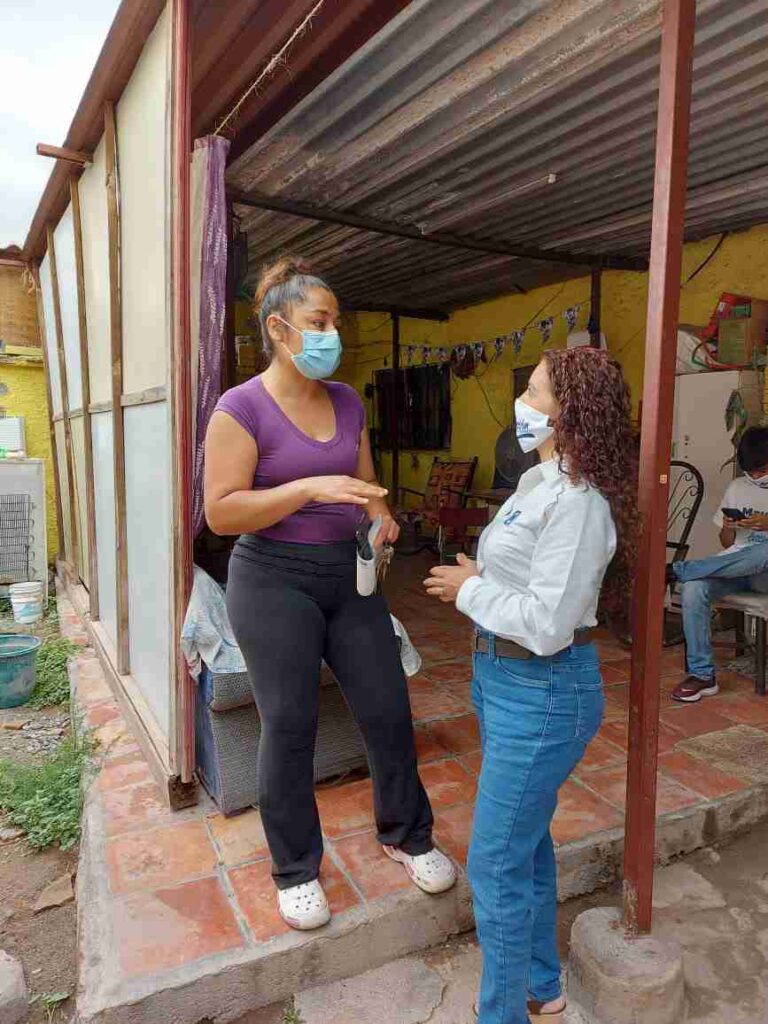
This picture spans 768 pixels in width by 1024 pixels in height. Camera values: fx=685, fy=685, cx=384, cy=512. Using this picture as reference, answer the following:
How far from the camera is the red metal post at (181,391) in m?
2.27

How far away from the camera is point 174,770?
102 inches

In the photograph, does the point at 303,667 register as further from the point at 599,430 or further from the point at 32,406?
the point at 32,406

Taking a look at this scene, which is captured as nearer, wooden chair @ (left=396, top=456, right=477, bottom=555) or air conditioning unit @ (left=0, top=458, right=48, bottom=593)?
air conditioning unit @ (left=0, top=458, right=48, bottom=593)

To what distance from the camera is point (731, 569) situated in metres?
3.81

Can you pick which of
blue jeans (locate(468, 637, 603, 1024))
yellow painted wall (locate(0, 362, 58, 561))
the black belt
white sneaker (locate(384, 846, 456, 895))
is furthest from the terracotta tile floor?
yellow painted wall (locate(0, 362, 58, 561))

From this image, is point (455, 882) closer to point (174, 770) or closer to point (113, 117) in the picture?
point (174, 770)

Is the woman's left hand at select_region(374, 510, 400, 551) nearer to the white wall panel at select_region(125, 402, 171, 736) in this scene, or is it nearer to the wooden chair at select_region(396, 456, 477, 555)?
the white wall panel at select_region(125, 402, 171, 736)

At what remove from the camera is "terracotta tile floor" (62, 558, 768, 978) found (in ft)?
6.55

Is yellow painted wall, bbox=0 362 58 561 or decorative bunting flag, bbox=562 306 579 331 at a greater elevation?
decorative bunting flag, bbox=562 306 579 331

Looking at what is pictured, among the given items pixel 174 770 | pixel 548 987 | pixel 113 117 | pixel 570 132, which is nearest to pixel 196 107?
pixel 113 117

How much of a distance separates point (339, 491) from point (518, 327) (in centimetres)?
626

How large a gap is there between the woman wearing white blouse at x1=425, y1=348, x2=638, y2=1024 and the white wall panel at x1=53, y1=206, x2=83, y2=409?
12.9 feet

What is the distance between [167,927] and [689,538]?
4641 millimetres

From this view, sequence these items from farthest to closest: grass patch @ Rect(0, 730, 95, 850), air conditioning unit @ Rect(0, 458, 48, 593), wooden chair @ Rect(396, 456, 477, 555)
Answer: wooden chair @ Rect(396, 456, 477, 555) < air conditioning unit @ Rect(0, 458, 48, 593) < grass patch @ Rect(0, 730, 95, 850)
